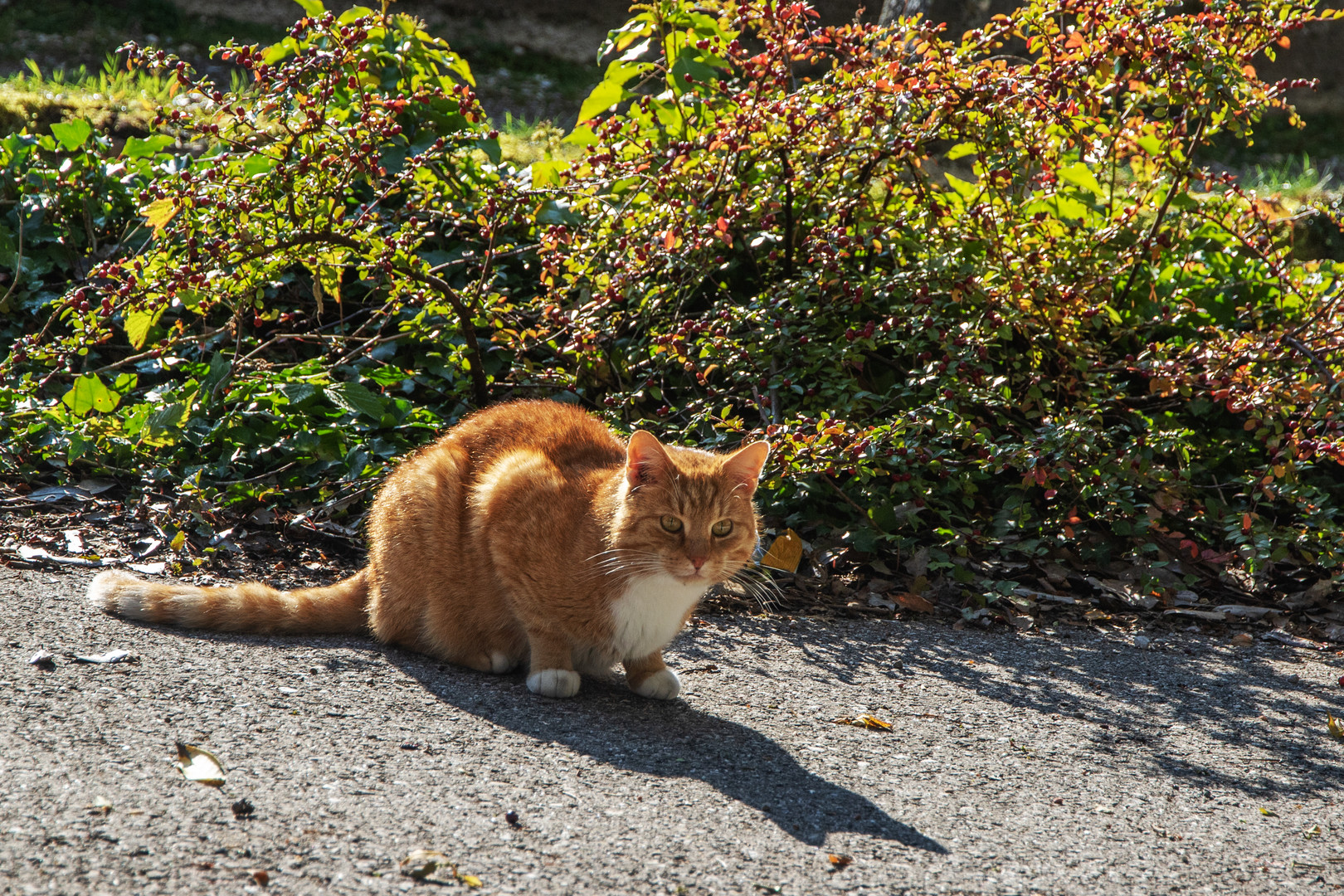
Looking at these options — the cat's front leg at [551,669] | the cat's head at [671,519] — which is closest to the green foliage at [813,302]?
the cat's head at [671,519]

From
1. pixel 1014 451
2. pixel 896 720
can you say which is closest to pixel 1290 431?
pixel 1014 451

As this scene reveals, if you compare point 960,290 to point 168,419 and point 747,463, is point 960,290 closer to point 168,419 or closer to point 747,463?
point 747,463

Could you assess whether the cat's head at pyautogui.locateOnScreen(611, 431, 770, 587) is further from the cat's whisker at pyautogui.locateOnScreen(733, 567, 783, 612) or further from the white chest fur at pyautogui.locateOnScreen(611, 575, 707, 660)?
the cat's whisker at pyautogui.locateOnScreen(733, 567, 783, 612)

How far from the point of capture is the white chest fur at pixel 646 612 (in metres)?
2.89

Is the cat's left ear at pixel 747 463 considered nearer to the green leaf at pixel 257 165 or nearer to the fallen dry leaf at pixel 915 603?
the fallen dry leaf at pixel 915 603

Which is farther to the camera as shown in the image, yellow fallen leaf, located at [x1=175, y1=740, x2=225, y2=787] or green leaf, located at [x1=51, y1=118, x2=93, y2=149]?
green leaf, located at [x1=51, y1=118, x2=93, y2=149]

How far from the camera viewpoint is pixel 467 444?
3.35 metres

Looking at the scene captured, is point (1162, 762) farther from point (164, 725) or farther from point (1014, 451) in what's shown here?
point (164, 725)

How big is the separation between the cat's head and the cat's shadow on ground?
15.3 inches

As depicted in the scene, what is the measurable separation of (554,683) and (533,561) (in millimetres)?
335

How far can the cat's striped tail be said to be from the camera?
125 inches

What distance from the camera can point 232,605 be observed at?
3.19m

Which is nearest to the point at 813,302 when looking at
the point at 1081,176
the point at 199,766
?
the point at 1081,176

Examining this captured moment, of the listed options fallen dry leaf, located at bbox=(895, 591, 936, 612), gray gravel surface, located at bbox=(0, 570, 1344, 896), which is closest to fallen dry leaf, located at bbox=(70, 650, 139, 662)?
gray gravel surface, located at bbox=(0, 570, 1344, 896)
